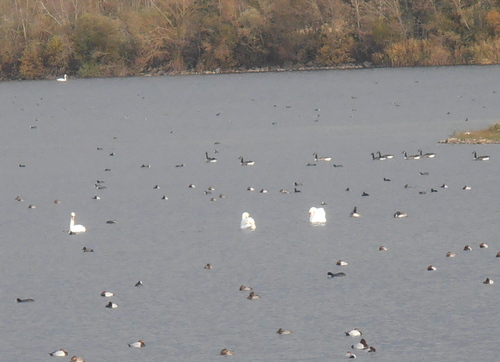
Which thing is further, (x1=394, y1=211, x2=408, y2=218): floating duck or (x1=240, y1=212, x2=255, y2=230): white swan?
(x1=394, y1=211, x2=408, y2=218): floating duck

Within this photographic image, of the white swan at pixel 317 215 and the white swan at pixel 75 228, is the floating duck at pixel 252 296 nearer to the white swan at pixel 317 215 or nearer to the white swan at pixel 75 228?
the white swan at pixel 317 215

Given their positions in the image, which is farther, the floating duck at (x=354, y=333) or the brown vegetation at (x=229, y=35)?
the brown vegetation at (x=229, y=35)

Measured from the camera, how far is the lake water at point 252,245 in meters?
12.6

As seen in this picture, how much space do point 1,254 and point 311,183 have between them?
8881 millimetres

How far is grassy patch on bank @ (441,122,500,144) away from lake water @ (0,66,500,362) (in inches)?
43.4

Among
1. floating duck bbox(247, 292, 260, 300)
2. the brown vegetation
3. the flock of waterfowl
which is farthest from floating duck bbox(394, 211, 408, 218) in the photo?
the brown vegetation

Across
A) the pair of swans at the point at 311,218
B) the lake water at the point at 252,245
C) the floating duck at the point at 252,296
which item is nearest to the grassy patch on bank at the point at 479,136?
the lake water at the point at 252,245

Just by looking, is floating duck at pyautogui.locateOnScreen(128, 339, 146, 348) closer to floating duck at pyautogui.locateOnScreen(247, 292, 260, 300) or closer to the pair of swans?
floating duck at pyautogui.locateOnScreen(247, 292, 260, 300)

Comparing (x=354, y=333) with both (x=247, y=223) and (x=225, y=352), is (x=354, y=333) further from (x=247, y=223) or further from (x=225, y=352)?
(x=247, y=223)

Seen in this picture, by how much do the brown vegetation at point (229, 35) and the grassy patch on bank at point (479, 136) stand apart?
5518 cm

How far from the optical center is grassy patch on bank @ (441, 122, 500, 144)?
30094 millimetres

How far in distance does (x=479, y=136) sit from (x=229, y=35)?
6522 cm

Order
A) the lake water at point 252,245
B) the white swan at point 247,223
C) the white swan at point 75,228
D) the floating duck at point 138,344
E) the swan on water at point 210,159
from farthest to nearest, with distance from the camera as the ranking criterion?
the swan on water at point 210,159 → the white swan at point 75,228 → the white swan at point 247,223 → the lake water at point 252,245 → the floating duck at point 138,344

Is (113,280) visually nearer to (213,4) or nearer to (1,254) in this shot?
(1,254)
